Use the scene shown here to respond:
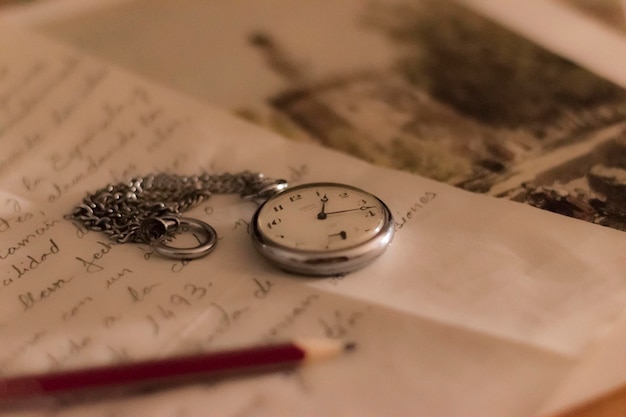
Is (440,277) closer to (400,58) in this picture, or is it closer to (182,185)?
(182,185)

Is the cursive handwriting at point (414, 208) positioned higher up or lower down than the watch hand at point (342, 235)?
lower down

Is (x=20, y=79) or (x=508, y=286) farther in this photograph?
(x=20, y=79)

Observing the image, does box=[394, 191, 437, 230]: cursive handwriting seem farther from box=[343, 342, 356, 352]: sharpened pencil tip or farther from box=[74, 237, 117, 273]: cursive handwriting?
box=[74, 237, 117, 273]: cursive handwriting

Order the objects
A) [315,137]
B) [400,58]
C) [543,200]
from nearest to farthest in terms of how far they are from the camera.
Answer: [543,200], [315,137], [400,58]

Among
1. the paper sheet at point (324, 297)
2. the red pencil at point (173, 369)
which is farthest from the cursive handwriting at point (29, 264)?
the red pencil at point (173, 369)

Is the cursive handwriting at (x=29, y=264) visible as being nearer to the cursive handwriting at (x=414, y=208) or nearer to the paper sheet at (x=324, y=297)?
the paper sheet at (x=324, y=297)

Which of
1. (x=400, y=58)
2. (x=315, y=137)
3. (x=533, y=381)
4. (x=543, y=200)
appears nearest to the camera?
(x=533, y=381)

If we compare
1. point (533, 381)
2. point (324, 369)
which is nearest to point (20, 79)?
point (324, 369)

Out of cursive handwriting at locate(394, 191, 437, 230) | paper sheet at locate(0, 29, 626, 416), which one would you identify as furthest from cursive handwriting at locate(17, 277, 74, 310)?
cursive handwriting at locate(394, 191, 437, 230)
